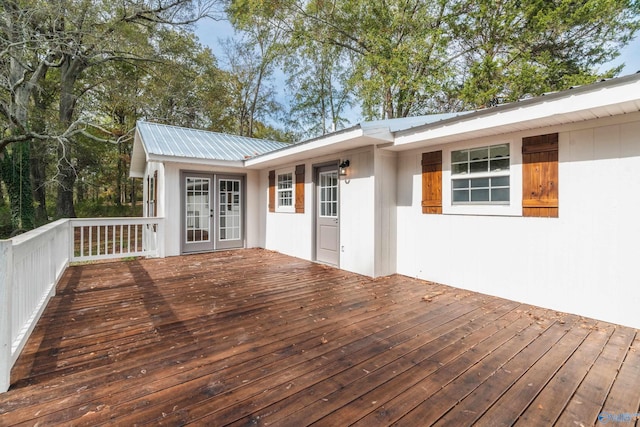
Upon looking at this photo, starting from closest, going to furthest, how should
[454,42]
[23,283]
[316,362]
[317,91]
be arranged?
[316,362], [23,283], [454,42], [317,91]

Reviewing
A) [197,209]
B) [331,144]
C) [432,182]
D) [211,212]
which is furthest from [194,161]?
[432,182]

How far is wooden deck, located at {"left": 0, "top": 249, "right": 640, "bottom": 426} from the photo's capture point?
5.75 feet

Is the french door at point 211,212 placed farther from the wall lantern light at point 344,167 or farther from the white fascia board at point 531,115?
the white fascia board at point 531,115

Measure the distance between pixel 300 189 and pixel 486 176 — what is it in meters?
3.78

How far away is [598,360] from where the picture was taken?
2375 millimetres

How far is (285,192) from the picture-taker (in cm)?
733

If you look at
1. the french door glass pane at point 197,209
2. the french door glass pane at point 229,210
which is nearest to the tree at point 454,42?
the french door glass pane at point 229,210

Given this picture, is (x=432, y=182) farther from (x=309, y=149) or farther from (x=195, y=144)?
(x=195, y=144)

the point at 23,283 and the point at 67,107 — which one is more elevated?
the point at 67,107

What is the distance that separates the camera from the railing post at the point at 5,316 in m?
1.91

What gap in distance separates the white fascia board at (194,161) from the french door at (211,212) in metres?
0.42

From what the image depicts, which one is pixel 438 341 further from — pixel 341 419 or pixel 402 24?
pixel 402 24

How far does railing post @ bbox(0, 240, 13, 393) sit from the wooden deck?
0.13m

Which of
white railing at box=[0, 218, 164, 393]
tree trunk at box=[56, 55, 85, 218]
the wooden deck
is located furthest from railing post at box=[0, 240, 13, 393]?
tree trunk at box=[56, 55, 85, 218]
